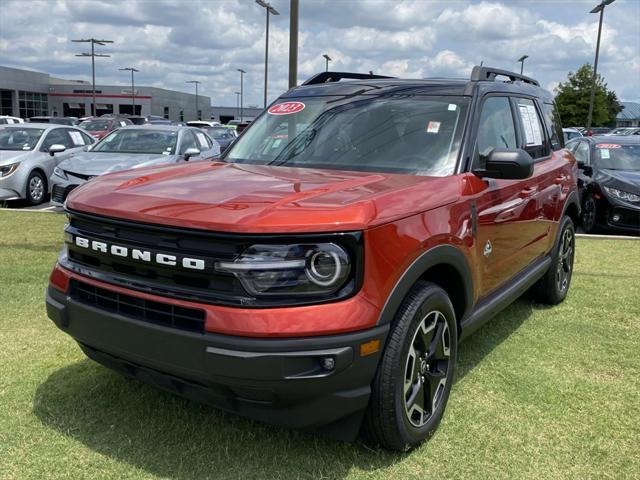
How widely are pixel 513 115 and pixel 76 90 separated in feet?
279

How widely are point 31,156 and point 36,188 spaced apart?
2.02 feet

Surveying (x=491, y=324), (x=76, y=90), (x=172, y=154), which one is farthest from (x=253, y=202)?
(x=76, y=90)

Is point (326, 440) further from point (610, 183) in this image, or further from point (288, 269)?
point (610, 183)

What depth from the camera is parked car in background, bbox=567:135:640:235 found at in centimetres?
927

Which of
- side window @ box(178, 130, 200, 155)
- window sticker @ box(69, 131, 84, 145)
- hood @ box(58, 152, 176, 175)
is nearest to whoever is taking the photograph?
hood @ box(58, 152, 176, 175)

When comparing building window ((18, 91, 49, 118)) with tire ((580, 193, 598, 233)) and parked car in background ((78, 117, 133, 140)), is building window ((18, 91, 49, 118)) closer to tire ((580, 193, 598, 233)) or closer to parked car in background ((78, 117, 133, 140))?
parked car in background ((78, 117, 133, 140))

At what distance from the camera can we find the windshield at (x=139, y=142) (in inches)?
410

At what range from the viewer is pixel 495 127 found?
403cm

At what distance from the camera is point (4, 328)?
4.41 m

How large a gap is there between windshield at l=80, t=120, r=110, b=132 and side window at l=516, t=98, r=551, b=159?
23.3 meters

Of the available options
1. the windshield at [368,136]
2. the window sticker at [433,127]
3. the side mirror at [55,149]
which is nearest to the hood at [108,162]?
the side mirror at [55,149]

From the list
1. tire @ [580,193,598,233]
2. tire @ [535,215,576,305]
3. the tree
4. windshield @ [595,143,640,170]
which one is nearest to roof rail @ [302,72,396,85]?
tire @ [535,215,576,305]

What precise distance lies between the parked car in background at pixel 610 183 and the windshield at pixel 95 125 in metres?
20.4

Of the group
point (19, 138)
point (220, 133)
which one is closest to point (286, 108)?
point (19, 138)
